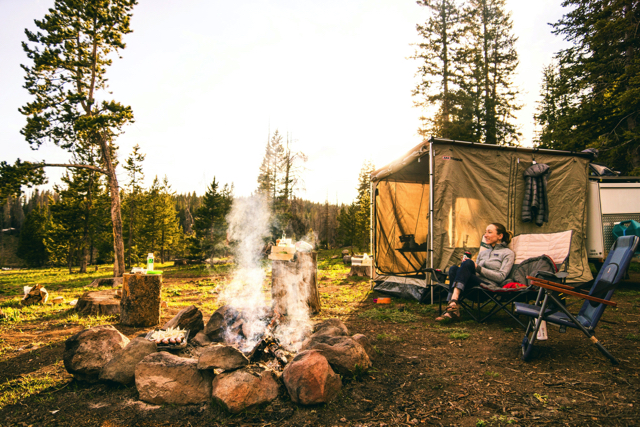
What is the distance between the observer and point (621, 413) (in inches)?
71.2

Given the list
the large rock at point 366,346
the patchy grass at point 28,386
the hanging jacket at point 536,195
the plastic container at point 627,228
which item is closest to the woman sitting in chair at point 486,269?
the hanging jacket at point 536,195

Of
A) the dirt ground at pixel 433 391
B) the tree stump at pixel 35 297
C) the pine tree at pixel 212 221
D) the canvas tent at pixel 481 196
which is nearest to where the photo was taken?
the dirt ground at pixel 433 391

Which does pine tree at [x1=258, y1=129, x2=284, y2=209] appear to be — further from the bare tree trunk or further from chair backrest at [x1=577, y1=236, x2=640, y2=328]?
chair backrest at [x1=577, y1=236, x2=640, y2=328]

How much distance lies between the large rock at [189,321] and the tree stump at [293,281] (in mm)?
1117

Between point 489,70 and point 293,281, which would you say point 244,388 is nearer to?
point 293,281

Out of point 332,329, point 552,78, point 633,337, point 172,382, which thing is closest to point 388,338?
point 332,329

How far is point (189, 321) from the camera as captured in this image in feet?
10.8

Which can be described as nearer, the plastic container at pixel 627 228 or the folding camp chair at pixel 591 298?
the folding camp chair at pixel 591 298

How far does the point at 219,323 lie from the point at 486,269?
10.9 feet

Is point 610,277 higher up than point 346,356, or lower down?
higher up

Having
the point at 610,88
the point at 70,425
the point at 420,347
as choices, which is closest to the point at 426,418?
the point at 420,347

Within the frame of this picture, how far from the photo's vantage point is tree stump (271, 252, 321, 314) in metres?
4.34

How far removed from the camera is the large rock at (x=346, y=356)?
2383mm

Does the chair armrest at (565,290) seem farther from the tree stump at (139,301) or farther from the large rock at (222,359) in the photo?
the tree stump at (139,301)
